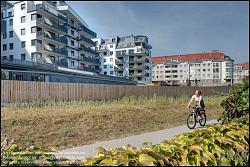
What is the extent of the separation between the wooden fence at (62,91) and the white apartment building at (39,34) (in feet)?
75.1

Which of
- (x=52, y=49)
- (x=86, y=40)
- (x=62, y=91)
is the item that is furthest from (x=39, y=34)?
(x=62, y=91)

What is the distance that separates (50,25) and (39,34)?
3.25 m

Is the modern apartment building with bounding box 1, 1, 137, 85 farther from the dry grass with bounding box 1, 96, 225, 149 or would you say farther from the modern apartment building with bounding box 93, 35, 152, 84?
the dry grass with bounding box 1, 96, 225, 149

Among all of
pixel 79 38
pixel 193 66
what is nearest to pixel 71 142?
pixel 79 38

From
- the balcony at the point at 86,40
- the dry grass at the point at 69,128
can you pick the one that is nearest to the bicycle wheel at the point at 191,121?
the dry grass at the point at 69,128

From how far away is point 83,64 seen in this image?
6850 cm

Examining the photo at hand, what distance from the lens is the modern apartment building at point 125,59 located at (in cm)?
8612

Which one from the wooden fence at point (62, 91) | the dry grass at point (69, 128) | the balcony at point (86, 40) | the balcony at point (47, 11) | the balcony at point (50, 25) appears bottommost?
the dry grass at point (69, 128)

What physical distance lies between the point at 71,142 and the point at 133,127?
3846 millimetres

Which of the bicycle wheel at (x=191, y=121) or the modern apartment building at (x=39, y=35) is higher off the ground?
the modern apartment building at (x=39, y=35)

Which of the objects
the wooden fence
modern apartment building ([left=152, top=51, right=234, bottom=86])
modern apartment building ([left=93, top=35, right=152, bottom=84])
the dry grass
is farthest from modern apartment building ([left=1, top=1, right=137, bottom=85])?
modern apartment building ([left=152, top=51, right=234, bottom=86])

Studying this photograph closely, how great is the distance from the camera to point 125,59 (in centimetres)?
8881

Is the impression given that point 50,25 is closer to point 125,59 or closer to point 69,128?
Result: point 125,59

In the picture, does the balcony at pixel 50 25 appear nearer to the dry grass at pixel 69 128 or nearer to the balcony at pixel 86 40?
the balcony at pixel 86 40
